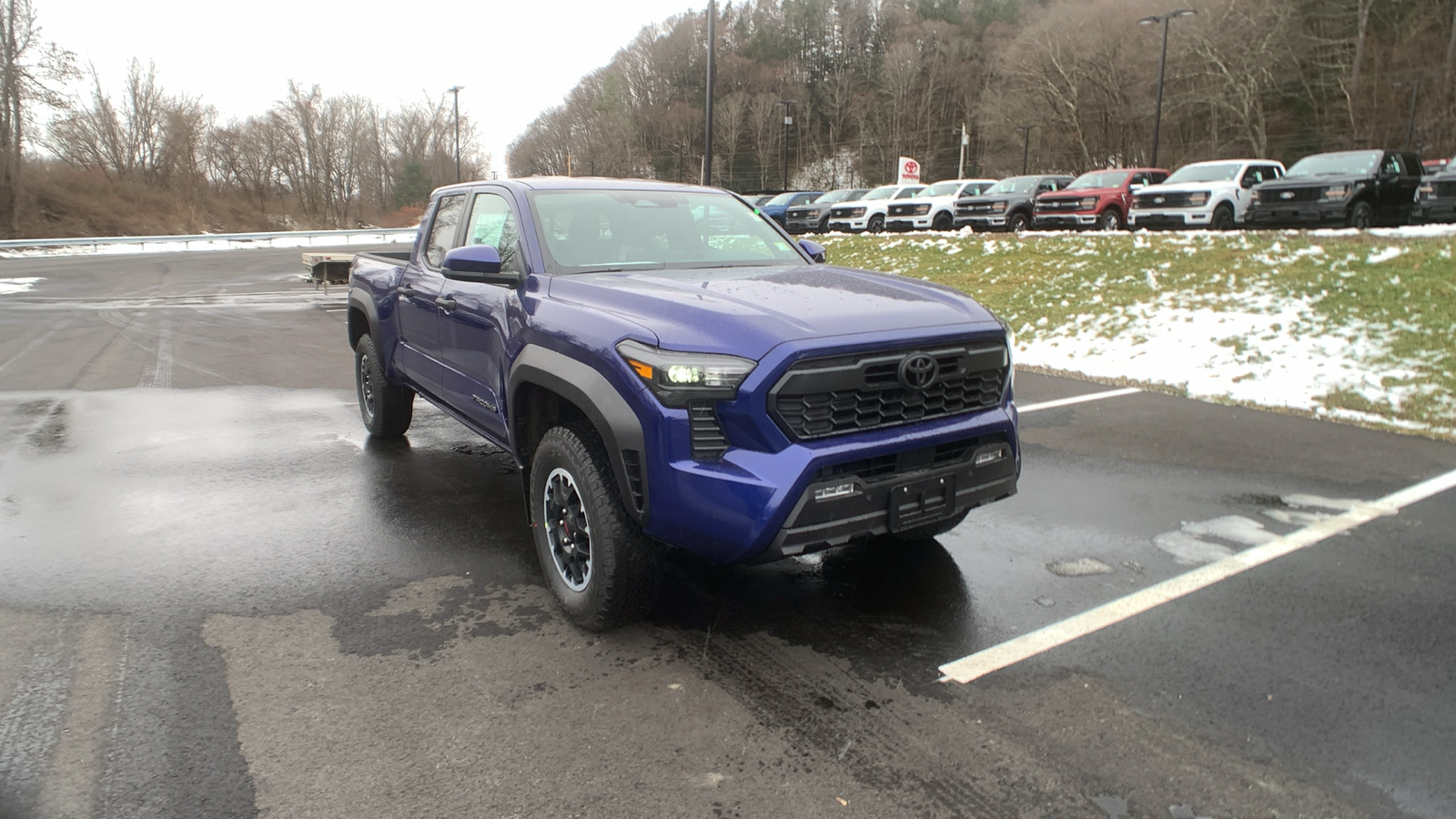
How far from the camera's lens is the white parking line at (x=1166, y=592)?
363cm

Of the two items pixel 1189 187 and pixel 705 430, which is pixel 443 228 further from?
pixel 1189 187

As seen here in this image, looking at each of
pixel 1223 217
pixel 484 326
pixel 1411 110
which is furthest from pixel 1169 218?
pixel 1411 110

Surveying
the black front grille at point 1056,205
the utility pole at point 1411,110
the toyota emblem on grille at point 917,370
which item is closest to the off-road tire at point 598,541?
the toyota emblem on grille at point 917,370

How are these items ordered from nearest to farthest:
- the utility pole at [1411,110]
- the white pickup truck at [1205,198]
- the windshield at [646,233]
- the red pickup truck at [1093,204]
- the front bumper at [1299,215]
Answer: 1. the windshield at [646,233]
2. the front bumper at [1299,215]
3. the white pickup truck at [1205,198]
4. the red pickup truck at [1093,204]
5. the utility pole at [1411,110]

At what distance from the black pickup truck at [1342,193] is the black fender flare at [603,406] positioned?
17.0 metres

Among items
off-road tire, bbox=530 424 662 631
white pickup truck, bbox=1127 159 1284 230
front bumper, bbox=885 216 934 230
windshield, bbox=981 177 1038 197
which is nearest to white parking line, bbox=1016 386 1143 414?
off-road tire, bbox=530 424 662 631

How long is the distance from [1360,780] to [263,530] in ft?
16.6

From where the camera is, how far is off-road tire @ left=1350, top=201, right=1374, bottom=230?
16.5m

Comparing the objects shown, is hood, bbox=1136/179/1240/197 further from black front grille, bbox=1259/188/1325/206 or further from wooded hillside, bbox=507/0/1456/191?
wooded hillside, bbox=507/0/1456/191

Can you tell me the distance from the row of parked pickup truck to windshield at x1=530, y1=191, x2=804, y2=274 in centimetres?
1531

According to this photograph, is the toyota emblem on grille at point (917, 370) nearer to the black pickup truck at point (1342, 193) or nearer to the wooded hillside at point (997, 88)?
the black pickup truck at point (1342, 193)

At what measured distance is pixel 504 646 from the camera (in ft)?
12.5

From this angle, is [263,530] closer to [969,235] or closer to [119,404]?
[119,404]

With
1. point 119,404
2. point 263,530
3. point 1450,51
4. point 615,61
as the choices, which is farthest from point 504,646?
point 615,61
